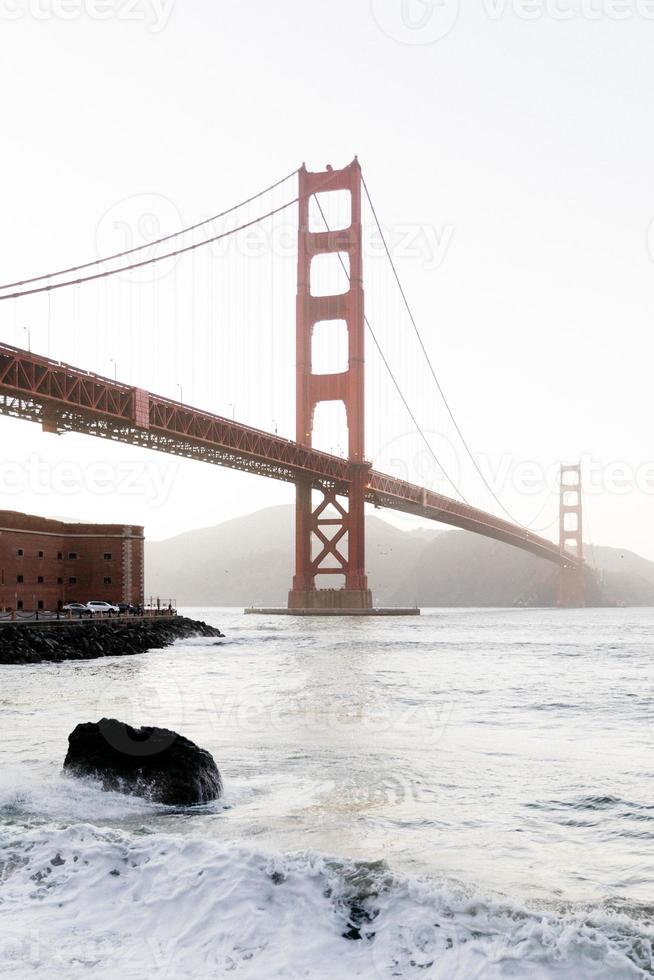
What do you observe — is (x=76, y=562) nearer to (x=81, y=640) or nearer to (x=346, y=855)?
(x=81, y=640)

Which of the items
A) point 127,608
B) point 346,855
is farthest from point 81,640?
point 346,855

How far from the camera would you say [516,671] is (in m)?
24.2

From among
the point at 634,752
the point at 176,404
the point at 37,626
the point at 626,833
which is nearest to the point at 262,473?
the point at 176,404

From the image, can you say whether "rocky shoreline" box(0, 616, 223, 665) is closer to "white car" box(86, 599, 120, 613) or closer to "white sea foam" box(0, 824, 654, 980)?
"white car" box(86, 599, 120, 613)

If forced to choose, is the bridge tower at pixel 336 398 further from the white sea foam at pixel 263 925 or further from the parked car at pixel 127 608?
the white sea foam at pixel 263 925

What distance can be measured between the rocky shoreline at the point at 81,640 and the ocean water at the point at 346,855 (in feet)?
43.5

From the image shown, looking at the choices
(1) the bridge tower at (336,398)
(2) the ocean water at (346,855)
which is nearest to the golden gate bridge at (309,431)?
(1) the bridge tower at (336,398)

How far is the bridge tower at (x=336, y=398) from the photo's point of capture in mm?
60125

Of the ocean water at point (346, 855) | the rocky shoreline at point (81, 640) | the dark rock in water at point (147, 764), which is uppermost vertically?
the dark rock in water at point (147, 764)

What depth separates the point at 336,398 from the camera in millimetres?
61062

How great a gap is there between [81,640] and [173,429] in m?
17.2

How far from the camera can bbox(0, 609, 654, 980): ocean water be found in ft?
15.4

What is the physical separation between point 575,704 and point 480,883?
37.2ft

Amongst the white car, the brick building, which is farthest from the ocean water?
the brick building
